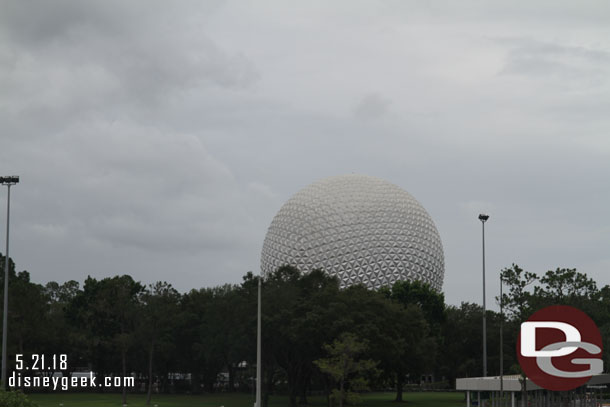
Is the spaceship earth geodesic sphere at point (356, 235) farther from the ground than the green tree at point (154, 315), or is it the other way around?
the spaceship earth geodesic sphere at point (356, 235)

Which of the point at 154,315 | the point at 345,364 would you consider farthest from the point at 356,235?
the point at 345,364

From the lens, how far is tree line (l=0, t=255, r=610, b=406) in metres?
59.5

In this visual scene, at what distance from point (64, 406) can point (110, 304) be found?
19.7m

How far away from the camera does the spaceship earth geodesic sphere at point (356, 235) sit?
89688 millimetres

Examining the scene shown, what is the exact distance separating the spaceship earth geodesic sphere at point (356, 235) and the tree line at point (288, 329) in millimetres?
4976

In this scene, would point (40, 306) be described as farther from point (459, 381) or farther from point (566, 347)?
point (566, 347)

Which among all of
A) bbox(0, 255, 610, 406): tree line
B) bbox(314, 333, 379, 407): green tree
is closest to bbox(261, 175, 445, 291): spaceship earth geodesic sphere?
bbox(0, 255, 610, 406): tree line

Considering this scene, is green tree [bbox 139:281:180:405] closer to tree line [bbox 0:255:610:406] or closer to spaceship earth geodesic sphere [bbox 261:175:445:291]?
tree line [bbox 0:255:610:406]

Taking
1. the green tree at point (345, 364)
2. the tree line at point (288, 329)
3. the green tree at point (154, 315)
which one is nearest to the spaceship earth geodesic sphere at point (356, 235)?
the tree line at point (288, 329)

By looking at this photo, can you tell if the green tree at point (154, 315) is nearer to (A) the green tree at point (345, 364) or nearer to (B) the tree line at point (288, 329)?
(B) the tree line at point (288, 329)

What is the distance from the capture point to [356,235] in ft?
297

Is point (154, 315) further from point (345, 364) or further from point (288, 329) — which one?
point (345, 364)

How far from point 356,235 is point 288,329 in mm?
32720

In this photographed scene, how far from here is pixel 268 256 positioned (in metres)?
97.1
